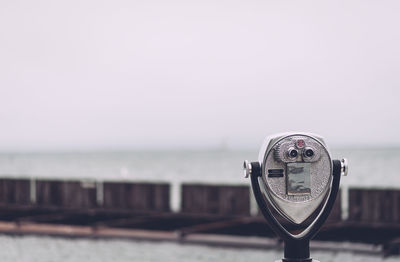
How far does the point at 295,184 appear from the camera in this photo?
12.3ft

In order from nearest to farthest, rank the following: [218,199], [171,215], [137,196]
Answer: [218,199], [171,215], [137,196]

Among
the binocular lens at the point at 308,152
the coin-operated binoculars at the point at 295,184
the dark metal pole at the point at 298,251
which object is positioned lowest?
the dark metal pole at the point at 298,251

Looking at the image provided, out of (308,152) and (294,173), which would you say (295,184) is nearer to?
(294,173)

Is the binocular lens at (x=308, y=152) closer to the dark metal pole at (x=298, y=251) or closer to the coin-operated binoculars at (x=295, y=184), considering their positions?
the coin-operated binoculars at (x=295, y=184)

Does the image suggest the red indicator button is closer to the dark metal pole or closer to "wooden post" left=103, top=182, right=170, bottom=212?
the dark metal pole

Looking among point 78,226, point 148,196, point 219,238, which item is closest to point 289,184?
point 219,238

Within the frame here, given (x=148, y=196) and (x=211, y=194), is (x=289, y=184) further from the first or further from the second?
(x=148, y=196)

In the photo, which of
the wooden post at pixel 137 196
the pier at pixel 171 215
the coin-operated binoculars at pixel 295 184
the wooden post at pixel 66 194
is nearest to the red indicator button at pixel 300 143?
the coin-operated binoculars at pixel 295 184

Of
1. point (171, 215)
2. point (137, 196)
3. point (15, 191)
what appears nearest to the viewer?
point (171, 215)

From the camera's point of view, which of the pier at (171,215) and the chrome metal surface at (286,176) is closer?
the chrome metal surface at (286,176)

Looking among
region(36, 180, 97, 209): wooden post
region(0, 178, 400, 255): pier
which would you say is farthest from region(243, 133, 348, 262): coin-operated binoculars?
region(36, 180, 97, 209): wooden post

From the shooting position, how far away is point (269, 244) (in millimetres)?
12297

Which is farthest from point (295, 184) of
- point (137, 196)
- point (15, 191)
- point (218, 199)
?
point (15, 191)

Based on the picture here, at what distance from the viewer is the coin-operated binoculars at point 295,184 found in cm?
376
